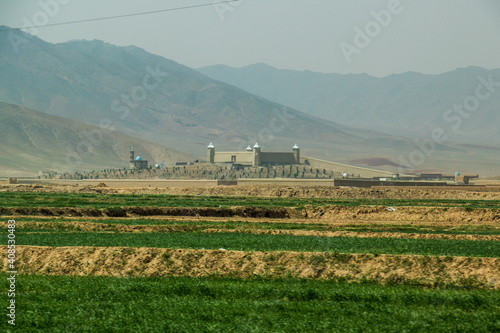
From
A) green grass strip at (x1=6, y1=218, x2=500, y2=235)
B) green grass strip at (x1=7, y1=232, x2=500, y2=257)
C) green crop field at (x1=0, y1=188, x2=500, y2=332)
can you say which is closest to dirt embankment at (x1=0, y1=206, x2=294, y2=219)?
green grass strip at (x1=6, y1=218, x2=500, y2=235)

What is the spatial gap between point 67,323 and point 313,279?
8.59m

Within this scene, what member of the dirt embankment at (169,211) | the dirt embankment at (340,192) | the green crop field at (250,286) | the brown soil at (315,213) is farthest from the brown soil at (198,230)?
the dirt embankment at (340,192)

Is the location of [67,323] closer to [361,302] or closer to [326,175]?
[361,302]

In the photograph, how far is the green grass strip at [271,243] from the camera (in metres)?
24.5

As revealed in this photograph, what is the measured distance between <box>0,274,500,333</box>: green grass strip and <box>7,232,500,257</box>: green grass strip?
5698mm

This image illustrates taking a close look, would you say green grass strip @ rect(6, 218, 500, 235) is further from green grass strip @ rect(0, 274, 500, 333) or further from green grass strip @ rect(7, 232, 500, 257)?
green grass strip @ rect(0, 274, 500, 333)

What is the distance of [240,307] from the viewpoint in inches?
609

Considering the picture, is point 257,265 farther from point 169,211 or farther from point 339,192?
point 339,192

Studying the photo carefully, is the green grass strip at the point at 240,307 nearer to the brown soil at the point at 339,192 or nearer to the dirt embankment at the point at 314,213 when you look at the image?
the dirt embankment at the point at 314,213

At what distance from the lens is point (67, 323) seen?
14.1 m

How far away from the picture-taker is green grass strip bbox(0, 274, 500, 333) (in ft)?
45.6

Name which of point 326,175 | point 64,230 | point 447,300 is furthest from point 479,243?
point 326,175

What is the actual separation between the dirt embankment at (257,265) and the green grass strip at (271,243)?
2.10 metres

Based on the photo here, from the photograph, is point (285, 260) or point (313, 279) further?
point (285, 260)
